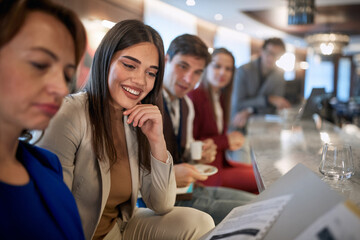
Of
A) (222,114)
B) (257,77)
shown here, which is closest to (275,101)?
(257,77)

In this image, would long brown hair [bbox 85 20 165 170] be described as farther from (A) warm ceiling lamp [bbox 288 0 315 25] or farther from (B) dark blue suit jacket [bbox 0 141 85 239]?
(A) warm ceiling lamp [bbox 288 0 315 25]

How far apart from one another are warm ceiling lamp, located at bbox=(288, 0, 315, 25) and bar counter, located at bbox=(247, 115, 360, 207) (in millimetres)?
1036

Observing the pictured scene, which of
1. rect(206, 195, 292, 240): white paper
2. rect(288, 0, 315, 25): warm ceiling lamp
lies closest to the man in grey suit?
rect(288, 0, 315, 25): warm ceiling lamp

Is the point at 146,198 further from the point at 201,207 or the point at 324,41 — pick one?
the point at 324,41

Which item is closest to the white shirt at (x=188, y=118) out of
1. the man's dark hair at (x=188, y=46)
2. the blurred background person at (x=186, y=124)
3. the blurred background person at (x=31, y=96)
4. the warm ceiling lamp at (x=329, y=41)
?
the blurred background person at (x=186, y=124)

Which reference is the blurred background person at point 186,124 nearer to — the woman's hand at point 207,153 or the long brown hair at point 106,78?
the woman's hand at point 207,153

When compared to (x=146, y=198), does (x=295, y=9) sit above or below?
above

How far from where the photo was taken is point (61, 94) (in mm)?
508

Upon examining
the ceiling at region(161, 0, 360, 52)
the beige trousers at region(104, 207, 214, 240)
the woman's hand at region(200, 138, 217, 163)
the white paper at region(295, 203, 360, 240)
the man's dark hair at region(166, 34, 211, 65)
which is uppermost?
the ceiling at region(161, 0, 360, 52)

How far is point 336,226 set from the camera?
461mm

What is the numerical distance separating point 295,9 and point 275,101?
94cm

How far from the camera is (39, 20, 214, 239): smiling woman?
0.84 m

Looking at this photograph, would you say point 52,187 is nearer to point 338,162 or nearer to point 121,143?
point 121,143

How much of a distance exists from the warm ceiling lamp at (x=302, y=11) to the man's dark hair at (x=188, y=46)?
89.3 inches
